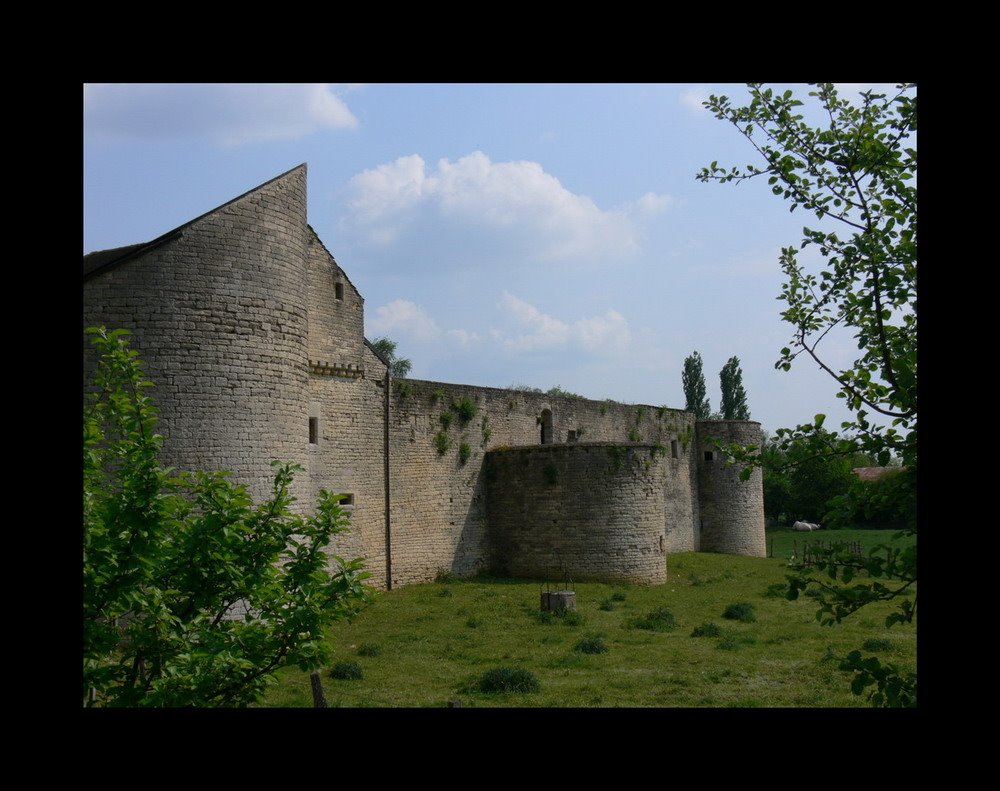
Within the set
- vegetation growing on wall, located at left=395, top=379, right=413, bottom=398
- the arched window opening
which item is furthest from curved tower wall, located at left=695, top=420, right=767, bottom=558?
vegetation growing on wall, located at left=395, top=379, right=413, bottom=398

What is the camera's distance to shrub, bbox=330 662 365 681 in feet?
38.1

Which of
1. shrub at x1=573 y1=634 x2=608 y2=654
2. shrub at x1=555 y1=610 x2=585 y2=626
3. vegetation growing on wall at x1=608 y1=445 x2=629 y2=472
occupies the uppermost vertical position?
vegetation growing on wall at x1=608 y1=445 x2=629 y2=472

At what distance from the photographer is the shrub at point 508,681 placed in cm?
1091

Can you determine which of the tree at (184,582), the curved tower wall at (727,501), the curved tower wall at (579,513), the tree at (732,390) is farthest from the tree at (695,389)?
the tree at (184,582)

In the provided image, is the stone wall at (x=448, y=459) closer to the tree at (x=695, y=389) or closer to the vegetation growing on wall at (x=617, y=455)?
the vegetation growing on wall at (x=617, y=455)

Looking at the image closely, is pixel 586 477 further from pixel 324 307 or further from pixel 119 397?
pixel 119 397

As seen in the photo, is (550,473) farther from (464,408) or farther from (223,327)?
(223,327)

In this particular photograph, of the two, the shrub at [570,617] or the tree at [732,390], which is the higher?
the tree at [732,390]

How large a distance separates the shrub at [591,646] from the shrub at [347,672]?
3631 mm

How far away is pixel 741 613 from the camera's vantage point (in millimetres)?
17156

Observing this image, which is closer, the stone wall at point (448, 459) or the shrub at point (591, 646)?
the shrub at point (591, 646)

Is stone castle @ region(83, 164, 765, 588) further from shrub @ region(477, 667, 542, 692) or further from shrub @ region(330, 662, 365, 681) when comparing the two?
shrub @ region(477, 667, 542, 692)

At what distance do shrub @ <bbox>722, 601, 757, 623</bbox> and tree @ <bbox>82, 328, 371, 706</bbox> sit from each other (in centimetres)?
1251
